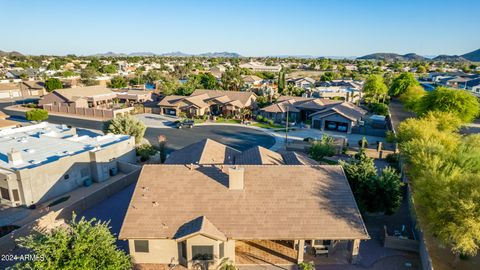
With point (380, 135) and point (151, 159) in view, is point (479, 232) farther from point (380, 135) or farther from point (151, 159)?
point (380, 135)

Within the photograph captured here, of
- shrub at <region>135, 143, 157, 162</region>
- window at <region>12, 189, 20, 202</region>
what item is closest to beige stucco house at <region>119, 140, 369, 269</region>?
window at <region>12, 189, 20, 202</region>

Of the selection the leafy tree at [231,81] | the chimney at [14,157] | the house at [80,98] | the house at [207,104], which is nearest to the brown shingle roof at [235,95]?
the house at [207,104]

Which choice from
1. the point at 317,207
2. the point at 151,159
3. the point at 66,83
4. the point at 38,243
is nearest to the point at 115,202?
the point at 151,159

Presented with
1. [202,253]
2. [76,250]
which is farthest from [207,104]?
[76,250]

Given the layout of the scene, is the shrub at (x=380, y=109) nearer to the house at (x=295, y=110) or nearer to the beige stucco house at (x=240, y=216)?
the house at (x=295, y=110)

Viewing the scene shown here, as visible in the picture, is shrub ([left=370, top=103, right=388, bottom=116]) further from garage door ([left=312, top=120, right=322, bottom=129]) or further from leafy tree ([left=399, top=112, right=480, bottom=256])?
leafy tree ([left=399, top=112, right=480, bottom=256])
